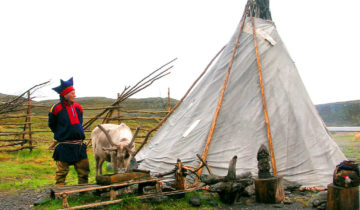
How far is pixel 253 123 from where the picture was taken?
6.57 m

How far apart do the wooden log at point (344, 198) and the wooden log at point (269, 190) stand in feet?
2.77

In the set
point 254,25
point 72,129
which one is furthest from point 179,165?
point 254,25

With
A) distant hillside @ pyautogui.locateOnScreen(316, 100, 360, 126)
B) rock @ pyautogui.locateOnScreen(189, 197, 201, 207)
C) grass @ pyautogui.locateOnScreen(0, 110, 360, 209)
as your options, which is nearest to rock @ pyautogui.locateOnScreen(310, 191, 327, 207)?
grass @ pyautogui.locateOnScreen(0, 110, 360, 209)

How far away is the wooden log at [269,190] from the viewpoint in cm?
479

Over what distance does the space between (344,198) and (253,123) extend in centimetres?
271

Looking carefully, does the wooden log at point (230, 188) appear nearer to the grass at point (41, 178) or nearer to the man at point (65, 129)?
the grass at point (41, 178)

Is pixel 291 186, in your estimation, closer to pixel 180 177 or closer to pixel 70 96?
pixel 180 177

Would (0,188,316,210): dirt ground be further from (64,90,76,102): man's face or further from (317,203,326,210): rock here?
(64,90,76,102): man's face

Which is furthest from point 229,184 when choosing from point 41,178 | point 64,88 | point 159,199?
point 41,178

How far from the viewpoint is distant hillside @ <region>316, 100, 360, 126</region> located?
121 feet

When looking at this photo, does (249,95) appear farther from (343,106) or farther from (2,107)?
(343,106)

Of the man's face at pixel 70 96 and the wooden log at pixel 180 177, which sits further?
the man's face at pixel 70 96

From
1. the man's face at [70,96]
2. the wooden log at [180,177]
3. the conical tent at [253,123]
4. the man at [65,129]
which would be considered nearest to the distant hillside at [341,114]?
the conical tent at [253,123]

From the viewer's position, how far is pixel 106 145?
677cm
